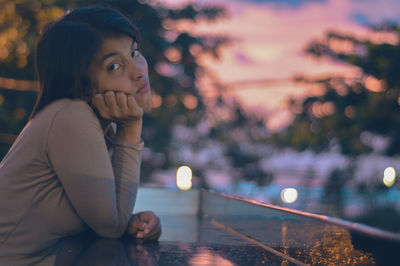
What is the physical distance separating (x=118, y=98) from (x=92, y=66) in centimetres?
9

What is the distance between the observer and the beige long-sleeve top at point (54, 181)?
1044 mm

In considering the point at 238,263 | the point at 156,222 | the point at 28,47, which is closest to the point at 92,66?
the point at 156,222

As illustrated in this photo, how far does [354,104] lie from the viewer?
10508mm

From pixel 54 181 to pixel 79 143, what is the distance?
0.34 ft

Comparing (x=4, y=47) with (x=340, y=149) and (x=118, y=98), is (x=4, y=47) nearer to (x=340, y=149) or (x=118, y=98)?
(x=340, y=149)

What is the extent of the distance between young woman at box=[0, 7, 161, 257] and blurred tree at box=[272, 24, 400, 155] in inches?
330

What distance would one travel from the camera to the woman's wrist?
1.28 metres

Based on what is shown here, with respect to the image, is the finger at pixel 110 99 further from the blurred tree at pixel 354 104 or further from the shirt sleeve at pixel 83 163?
the blurred tree at pixel 354 104

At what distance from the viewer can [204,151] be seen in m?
12.6

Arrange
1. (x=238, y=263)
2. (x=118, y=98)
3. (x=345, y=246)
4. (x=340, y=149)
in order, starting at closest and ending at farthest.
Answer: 1. (x=345, y=246)
2. (x=238, y=263)
3. (x=118, y=98)
4. (x=340, y=149)

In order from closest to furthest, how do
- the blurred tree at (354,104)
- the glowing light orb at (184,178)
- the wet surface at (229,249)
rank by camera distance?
1. the wet surface at (229,249)
2. the glowing light orb at (184,178)
3. the blurred tree at (354,104)

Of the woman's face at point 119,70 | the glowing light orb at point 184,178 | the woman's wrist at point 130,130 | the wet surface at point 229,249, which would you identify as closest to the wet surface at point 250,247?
the wet surface at point 229,249

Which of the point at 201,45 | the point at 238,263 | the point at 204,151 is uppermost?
the point at 201,45

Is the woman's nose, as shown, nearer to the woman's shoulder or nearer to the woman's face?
the woman's face
